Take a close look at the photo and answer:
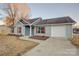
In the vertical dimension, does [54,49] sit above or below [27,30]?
below

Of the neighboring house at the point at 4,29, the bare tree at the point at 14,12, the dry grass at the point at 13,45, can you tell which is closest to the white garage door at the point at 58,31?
the dry grass at the point at 13,45

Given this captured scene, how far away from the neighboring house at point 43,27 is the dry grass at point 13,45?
0.16 metres

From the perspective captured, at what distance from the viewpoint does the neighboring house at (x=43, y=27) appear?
4281 mm

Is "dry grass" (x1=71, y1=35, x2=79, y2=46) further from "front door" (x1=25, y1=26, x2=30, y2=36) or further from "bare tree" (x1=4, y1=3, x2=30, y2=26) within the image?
"bare tree" (x1=4, y1=3, x2=30, y2=26)

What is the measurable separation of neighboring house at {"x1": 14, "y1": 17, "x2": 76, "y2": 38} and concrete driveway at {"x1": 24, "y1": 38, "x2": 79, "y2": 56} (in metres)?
0.14

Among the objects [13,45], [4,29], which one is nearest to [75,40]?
[13,45]

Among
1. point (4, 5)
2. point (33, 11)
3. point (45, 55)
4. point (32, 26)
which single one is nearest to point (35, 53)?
point (45, 55)

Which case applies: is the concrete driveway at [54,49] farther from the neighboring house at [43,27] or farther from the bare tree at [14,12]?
the bare tree at [14,12]

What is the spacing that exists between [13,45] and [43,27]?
2.26 ft

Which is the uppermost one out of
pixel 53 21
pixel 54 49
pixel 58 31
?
pixel 53 21

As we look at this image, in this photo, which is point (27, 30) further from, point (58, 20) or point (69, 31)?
point (69, 31)

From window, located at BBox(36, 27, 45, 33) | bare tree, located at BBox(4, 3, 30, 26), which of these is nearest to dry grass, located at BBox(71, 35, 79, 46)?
window, located at BBox(36, 27, 45, 33)

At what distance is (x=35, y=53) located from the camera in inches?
167

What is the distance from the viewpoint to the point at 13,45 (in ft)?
14.2
